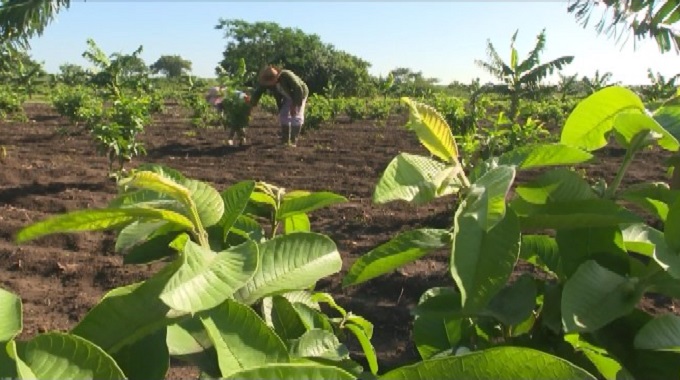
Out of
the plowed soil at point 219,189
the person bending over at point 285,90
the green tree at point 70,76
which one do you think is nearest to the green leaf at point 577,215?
the plowed soil at point 219,189

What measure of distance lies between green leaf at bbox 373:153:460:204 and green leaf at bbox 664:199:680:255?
208 mm

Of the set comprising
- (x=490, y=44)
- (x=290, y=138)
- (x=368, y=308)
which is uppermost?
(x=490, y=44)

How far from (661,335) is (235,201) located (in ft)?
1.49

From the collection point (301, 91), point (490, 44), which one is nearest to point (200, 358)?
point (301, 91)

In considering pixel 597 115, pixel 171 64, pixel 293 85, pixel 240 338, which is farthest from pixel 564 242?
pixel 171 64

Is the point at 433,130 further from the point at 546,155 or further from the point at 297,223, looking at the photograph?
the point at 297,223

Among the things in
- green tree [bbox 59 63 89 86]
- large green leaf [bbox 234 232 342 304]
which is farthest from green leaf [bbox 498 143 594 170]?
Result: green tree [bbox 59 63 89 86]

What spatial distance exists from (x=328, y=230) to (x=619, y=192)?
4993 mm

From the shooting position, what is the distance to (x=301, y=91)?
33.6 feet

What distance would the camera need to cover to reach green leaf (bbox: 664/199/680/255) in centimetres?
64

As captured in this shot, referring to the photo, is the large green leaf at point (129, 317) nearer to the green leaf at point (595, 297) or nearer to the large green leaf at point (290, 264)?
the large green leaf at point (290, 264)

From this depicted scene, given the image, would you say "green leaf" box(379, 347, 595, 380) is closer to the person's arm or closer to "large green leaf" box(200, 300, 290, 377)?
"large green leaf" box(200, 300, 290, 377)

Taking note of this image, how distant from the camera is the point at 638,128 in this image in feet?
2.27

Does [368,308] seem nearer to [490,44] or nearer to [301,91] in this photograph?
[301,91]
